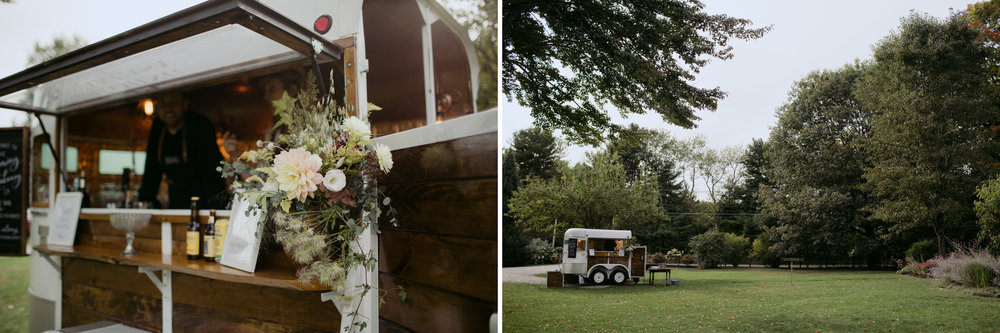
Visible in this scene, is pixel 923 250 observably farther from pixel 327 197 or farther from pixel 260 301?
pixel 260 301

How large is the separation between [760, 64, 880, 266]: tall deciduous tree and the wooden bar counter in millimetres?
2626

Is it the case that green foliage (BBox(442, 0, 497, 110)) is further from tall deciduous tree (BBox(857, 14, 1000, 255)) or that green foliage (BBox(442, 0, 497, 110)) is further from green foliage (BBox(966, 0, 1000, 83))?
green foliage (BBox(966, 0, 1000, 83))

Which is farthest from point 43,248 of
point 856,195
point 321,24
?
point 856,195

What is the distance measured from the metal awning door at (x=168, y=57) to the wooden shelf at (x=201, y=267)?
805 mm

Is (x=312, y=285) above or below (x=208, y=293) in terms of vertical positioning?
above

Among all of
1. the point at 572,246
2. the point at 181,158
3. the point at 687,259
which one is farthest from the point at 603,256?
the point at 181,158

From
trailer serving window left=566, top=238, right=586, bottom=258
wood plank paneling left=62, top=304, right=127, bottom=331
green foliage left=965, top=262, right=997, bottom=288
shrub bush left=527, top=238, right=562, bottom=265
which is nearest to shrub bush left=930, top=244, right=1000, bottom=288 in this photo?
green foliage left=965, top=262, right=997, bottom=288

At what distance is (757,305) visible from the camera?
299cm

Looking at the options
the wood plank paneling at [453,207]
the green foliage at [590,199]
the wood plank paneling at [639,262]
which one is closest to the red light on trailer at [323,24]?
the wood plank paneling at [453,207]

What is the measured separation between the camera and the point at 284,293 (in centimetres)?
191

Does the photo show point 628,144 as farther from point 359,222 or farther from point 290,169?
point 290,169

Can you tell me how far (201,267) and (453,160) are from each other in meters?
1.23

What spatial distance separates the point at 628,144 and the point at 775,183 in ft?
2.95

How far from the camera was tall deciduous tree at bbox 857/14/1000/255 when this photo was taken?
2588 mm
